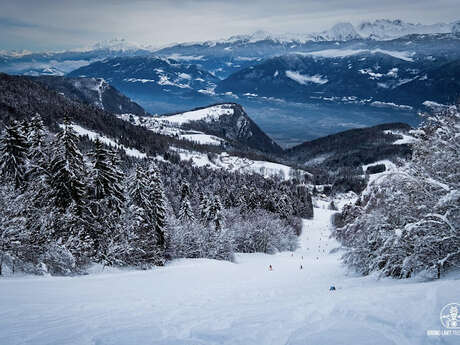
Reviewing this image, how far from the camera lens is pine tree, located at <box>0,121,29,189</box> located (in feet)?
89.8

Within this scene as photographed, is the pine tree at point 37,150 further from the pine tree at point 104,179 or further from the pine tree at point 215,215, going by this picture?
the pine tree at point 215,215

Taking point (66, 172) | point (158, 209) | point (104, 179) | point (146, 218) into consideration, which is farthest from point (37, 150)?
point (158, 209)

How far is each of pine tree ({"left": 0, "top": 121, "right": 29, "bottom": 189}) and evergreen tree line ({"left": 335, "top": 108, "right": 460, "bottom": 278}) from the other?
97.4 ft

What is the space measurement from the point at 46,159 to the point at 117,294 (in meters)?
17.3

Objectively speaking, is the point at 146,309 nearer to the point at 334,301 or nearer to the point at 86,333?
the point at 86,333

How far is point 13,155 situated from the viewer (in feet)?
90.6

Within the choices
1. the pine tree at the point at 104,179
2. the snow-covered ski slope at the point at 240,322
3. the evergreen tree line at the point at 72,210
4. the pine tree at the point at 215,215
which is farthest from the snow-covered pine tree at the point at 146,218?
the pine tree at the point at 215,215

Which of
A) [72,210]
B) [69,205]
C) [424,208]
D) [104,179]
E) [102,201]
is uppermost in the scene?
[424,208]

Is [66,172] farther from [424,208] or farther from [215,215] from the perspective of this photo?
[215,215]

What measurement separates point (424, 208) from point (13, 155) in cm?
3203

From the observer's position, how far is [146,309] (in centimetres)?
1145

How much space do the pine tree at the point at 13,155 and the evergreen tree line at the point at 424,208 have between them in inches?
1168

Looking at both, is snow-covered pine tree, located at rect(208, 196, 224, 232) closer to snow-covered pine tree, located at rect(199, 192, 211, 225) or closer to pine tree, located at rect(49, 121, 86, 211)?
snow-covered pine tree, located at rect(199, 192, 211, 225)

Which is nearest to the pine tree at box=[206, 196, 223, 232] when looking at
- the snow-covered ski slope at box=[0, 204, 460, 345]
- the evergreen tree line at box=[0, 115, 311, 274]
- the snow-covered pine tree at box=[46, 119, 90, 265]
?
the evergreen tree line at box=[0, 115, 311, 274]
